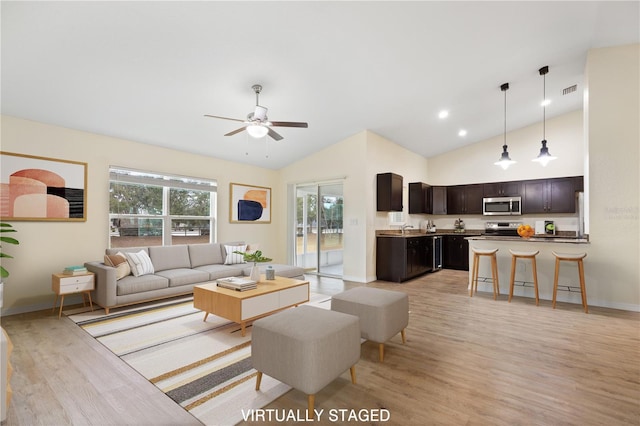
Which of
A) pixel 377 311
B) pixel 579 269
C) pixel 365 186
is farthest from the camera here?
pixel 365 186

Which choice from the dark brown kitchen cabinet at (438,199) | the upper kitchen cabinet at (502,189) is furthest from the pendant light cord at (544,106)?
the dark brown kitchen cabinet at (438,199)

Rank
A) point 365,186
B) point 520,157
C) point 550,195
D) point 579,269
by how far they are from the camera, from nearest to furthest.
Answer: point 579,269
point 365,186
point 550,195
point 520,157

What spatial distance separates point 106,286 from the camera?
3846 mm

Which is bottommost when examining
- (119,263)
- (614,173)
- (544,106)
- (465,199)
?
(119,263)

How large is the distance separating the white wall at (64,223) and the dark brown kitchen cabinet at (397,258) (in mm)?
3994

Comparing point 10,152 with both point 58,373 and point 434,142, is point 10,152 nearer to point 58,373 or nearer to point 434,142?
point 58,373

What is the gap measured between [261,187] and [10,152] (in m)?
4.20

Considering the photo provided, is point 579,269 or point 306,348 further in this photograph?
point 579,269

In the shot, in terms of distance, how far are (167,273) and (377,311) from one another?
351 cm

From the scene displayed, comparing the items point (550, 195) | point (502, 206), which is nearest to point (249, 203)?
point (502, 206)

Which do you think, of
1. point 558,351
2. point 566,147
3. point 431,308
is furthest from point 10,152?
point 566,147

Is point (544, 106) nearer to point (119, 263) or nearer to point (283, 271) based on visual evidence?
point (283, 271)

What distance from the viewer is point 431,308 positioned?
4270 mm

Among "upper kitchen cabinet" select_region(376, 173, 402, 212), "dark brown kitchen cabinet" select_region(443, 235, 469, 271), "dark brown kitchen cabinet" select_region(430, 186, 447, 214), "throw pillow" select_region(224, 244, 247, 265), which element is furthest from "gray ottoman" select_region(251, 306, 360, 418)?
"dark brown kitchen cabinet" select_region(430, 186, 447, 214)
